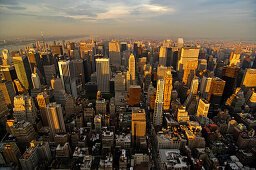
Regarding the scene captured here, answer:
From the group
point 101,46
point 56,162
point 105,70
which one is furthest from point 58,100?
point 101,46

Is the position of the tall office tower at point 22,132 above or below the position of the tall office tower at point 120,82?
below

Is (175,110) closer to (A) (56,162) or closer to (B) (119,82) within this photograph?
(B) (119,82)

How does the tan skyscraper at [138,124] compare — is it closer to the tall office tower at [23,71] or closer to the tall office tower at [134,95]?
the tall office tower at [134,95]

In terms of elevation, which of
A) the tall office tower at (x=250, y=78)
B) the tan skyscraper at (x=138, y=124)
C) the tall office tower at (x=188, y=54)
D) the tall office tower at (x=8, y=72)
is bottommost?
the tan skyscraper at (x=138, y=124)

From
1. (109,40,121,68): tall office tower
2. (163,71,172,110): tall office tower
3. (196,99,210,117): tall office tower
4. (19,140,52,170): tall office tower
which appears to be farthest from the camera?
(109,40,121,68): tall office tower

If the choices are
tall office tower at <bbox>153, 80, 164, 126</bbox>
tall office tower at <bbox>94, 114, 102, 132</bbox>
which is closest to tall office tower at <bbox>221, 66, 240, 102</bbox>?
tall office tower at <bbox>153, 80, 164, 126</bbox>

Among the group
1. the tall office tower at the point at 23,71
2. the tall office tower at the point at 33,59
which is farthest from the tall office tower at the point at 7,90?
the tall office tower at the point at 33,59

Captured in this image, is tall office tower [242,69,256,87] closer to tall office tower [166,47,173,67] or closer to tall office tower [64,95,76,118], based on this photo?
tall office tower [166,47,173,67]
